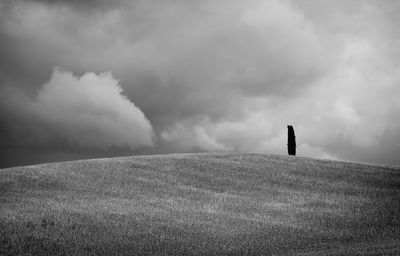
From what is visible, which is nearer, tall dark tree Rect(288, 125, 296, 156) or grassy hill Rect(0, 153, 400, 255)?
grassy hill Rect(0, 153, 400, 255)

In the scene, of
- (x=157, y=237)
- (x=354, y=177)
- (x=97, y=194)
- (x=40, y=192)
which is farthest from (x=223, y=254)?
(x=354, y=177)

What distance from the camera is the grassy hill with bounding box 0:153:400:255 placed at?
63.1 feet

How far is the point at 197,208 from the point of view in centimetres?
2659

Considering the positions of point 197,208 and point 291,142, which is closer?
point 197,208

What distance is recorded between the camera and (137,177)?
33750 mm

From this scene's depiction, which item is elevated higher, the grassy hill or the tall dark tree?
the tall dark tree

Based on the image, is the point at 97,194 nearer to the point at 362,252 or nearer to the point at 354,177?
the point at 362,252

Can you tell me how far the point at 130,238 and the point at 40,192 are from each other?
36.0ft

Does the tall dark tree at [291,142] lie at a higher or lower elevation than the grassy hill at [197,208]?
higher

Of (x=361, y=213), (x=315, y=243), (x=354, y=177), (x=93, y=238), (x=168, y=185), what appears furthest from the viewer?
(x=354, y=177)

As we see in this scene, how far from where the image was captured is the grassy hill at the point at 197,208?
19.2 meters

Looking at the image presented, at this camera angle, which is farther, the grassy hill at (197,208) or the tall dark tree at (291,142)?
the tall dark tree at (291,142)

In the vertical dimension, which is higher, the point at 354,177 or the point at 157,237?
the point at 354,177

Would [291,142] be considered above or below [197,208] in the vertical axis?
above
